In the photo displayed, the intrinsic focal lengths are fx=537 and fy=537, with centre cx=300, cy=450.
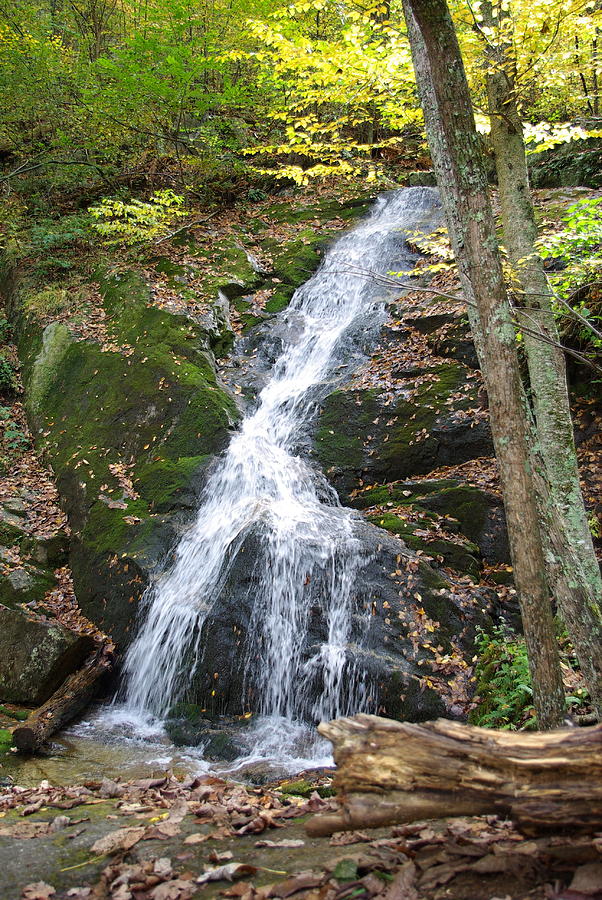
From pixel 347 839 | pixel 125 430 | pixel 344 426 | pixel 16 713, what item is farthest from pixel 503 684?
pixel 125 430

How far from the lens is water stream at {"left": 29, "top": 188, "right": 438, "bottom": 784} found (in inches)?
208

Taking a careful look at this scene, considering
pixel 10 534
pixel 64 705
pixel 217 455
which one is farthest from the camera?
pixel 217 455

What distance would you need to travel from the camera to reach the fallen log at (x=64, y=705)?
4.77 m

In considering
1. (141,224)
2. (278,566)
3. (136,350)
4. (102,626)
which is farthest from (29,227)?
(278,566)

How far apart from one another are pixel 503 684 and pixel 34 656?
4795 mm

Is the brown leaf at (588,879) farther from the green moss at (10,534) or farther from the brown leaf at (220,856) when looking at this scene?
the green moss at (10,534)

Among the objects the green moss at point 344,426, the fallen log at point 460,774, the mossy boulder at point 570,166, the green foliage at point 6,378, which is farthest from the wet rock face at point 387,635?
the mossy boulder at point 570,166

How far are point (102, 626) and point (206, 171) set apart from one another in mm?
11778

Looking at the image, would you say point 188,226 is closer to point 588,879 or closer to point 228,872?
point 228,872

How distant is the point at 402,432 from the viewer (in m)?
7.91

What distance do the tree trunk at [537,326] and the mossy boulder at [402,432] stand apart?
9.09 feet

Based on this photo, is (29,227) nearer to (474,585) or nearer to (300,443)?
(300,443)

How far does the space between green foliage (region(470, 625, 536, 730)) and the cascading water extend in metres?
1.12

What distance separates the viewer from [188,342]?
945 centimetres
